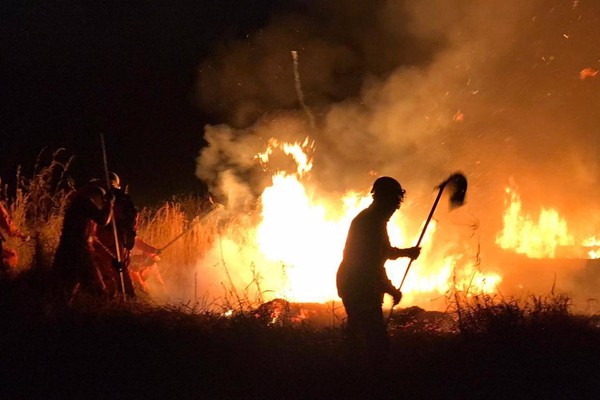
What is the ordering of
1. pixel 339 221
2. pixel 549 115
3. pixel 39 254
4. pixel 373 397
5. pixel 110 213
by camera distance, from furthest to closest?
pixel 549 115, pixel 339 221, pixel 39 254, pixel 110 213, pixel 373 397

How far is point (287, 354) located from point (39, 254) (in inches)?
157

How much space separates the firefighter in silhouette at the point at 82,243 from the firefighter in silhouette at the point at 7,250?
0.77 metres

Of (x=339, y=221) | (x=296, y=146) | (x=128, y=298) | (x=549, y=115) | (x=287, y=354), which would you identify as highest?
(x=549, y=115)

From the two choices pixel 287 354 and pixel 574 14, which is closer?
pixel 287 354

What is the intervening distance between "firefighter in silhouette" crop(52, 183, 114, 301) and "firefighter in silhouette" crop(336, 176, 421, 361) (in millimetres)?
3059

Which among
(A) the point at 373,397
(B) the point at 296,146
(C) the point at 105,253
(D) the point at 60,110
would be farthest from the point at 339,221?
(D) the point at 60,110

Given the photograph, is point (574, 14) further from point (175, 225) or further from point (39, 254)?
point (39, 254)

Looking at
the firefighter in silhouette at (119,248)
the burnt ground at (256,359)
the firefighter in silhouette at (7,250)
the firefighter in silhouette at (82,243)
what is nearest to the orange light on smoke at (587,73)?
the burnt ground at (256,359)

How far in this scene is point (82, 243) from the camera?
7000 mm

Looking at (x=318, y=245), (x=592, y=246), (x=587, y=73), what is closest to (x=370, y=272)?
(x=318, y=245)

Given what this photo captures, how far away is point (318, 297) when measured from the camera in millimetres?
8875

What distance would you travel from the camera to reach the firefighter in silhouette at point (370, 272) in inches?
205

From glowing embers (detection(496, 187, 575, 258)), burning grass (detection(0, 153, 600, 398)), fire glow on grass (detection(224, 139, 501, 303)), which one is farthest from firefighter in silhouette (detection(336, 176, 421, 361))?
glowing embers (detection(496, 187, 575, 258))

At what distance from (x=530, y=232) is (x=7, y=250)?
30.4 ft
